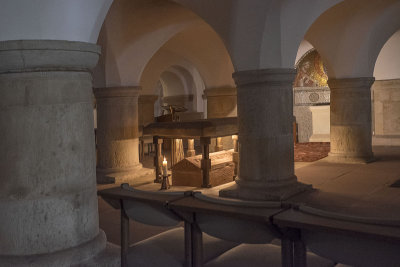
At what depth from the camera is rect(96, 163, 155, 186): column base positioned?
745cm

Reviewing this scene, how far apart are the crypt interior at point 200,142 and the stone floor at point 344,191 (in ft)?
0.12

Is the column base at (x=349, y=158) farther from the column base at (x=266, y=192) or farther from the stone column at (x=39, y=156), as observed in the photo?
the stone column at (x=39, y=156)

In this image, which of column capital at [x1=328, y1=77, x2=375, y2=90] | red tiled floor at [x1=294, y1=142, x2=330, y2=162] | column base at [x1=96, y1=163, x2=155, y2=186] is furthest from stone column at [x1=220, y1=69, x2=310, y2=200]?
red tiled floor at [x1=294, y1=142, x2=330, y2=162]

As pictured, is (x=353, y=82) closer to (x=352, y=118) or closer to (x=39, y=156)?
(x=352, y=118)

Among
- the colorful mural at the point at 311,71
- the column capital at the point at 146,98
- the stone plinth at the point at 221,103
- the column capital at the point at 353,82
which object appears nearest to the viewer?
the column capital at the point at 353,82

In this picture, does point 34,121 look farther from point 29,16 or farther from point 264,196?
point 264,196

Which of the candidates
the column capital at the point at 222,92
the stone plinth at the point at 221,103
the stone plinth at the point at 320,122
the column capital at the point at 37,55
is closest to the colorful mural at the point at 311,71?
the stone plinth at the point at 320,122

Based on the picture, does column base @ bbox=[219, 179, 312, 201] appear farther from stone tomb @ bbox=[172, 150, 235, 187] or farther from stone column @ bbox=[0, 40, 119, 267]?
stone column @ bbox=[0, 40, 119, 267]

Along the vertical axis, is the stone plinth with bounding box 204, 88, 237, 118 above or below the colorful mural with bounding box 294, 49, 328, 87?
below

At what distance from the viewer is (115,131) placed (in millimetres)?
7637

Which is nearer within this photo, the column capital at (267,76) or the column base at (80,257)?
the column base at (80,257)

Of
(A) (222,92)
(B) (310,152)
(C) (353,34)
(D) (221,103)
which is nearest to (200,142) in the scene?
(C) (353,34)

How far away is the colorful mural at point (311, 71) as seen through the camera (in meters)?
14.1

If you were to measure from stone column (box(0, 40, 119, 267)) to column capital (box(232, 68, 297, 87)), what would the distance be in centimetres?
303
